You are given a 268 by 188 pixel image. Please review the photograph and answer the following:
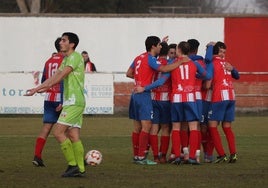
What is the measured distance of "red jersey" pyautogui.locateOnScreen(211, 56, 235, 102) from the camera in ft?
57.4

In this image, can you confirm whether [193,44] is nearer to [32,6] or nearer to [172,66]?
[172,66]

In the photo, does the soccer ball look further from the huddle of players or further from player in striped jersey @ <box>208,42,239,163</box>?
player in striped jersey @ <box>208,42,239,163</box>

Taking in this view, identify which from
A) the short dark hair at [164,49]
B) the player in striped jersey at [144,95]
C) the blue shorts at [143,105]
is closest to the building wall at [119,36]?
the short dark hair at [164,49]

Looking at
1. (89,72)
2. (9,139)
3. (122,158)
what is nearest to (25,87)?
(89,72)

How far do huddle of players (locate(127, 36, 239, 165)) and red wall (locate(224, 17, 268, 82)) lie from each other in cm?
2030

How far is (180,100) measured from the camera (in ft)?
55.0

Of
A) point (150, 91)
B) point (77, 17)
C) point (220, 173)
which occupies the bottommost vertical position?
point (220, 173)

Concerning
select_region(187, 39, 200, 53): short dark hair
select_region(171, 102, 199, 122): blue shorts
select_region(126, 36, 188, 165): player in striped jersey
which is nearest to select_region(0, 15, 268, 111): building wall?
select_region(187, 39, 200, 53): short dark hair

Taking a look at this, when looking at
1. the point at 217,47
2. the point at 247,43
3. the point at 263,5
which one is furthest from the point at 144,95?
the point at 263,5

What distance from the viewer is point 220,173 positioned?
50.3 ft

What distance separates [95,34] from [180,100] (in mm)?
21329

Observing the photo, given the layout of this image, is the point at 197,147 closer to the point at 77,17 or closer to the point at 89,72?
the point at 89,72

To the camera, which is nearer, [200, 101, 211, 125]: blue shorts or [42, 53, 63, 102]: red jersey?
[42, 53, 63, 102]: red jersey

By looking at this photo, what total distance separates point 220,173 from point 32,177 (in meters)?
2.91
